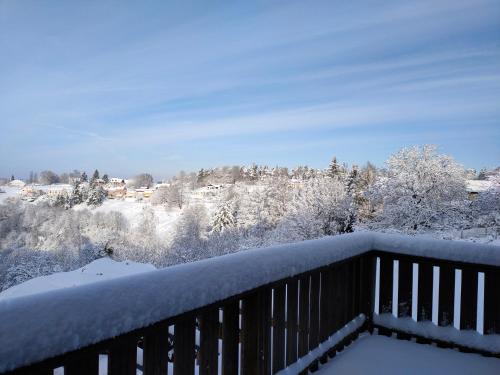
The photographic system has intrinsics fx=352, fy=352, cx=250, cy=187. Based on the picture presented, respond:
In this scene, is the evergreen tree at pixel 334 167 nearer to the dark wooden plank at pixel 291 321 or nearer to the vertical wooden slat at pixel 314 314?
the vertical wooden slat at pixel 314 314

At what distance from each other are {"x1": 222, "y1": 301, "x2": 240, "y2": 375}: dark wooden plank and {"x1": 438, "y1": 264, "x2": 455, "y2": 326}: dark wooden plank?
77.8 inches

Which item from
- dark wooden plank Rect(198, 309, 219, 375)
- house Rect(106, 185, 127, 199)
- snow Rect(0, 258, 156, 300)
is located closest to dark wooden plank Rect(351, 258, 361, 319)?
dark wooden plank Rect(198, 309, 219, 375)

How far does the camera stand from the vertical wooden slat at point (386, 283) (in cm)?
324

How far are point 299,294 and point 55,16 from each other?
1412 centimetres

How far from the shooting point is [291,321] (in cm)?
232

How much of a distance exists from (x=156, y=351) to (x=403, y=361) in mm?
2235

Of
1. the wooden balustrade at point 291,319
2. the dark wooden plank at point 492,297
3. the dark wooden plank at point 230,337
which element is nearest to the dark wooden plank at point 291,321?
the wooden balustrade at point 291,319

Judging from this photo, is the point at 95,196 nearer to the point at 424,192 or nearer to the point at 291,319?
the point at 424,192

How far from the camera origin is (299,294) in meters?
2.39

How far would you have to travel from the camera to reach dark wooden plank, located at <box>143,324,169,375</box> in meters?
1.36

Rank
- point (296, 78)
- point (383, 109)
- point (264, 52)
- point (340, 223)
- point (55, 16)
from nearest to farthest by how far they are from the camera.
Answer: point (55, 16) < point (264, 52) < point (296, 78) < point (340, 223) < point (383, 109)

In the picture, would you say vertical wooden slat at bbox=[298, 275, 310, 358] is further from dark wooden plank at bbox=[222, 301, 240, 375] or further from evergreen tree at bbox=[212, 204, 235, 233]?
evergreen tree at bbox=[212, 204, 235, 233]

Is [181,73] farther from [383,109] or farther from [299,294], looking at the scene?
[299,294]

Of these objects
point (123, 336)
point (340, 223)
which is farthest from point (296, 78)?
point (123, 336)
